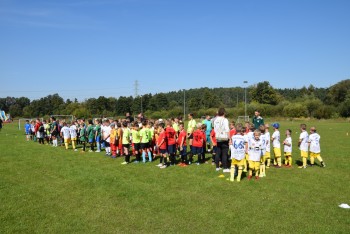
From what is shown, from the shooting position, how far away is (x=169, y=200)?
8.16m

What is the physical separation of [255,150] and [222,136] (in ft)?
4.55

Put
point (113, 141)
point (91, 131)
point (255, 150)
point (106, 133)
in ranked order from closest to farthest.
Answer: point (255, 150) < point (113, 141) < point (106, 133) < point (91, 131)

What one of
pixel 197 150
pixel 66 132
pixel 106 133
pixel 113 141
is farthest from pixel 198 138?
pixel 66 132

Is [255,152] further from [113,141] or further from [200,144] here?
[113,141]

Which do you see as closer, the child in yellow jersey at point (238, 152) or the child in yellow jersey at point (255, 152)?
the child in yellow jersey at point (238, 152)

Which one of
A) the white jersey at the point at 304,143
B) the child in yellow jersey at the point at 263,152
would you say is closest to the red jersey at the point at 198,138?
the child in yellow jersey at the point at 263,152

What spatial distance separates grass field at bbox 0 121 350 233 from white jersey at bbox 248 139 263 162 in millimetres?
817

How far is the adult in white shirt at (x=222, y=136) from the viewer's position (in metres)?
11.1

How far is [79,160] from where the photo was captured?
14719 millimetres

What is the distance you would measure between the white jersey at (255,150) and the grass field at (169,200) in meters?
0.82

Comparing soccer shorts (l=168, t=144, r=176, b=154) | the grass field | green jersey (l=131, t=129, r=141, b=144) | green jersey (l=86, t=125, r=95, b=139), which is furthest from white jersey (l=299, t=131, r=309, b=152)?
green jersey (l=86, t=125, r=95, b=139)

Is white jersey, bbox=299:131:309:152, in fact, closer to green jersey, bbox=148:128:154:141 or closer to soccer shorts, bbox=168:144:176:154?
soccer shorts, bbox=168:144:176:154

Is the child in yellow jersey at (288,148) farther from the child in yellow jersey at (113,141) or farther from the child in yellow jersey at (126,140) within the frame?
the child in yellow jersey at (113,141)

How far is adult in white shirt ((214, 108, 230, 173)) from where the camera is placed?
11125mm
